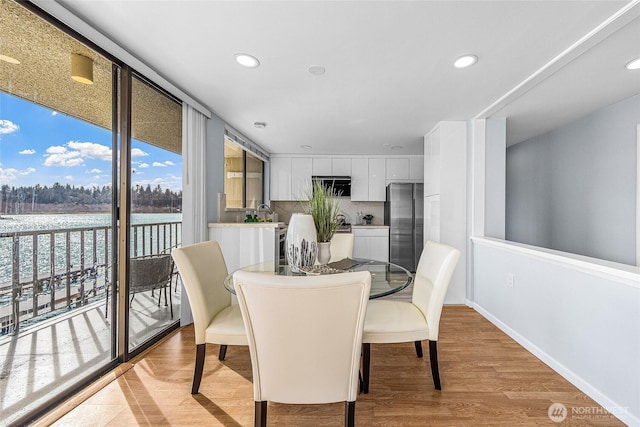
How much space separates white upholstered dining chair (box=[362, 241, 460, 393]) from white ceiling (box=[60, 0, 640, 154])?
1.34 metres

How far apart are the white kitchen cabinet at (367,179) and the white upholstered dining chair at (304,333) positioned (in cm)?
438

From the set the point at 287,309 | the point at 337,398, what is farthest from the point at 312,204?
the point at 337,398

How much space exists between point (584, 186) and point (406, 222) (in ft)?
7.43

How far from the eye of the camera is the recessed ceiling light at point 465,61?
6.41 feet

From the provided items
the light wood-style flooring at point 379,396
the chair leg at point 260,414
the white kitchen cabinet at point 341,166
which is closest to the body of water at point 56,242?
the light wood-style flooring at point 379,396

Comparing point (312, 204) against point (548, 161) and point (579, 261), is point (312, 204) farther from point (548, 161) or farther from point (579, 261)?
point (548, 161)

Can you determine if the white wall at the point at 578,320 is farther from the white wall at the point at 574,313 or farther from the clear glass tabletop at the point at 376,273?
the clear glass tabletop at the point at 376,273

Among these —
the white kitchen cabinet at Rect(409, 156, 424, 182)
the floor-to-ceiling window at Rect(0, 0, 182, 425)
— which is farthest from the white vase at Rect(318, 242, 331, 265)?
the white kitchen cabinet at Rect(409, 156, 424, 182)

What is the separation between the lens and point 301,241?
6.02 feet

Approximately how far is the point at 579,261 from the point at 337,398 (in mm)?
1767

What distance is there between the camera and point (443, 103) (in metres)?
2.81

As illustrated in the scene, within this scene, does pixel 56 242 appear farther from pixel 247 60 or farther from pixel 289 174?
pixel 289 174

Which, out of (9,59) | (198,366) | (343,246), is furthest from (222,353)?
(9,59)

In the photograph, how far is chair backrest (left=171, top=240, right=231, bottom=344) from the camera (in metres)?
1.67
